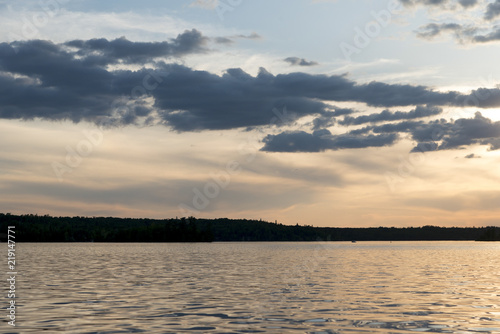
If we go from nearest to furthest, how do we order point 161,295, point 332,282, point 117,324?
point 117,324, point 161,295, point 332,282

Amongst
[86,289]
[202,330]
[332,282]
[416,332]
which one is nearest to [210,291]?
[86,289]

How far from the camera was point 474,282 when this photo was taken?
212 feet

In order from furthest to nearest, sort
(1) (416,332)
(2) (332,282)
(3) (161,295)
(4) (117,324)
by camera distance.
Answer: (2) (332,282)
(3) (161,295)
(4) (117,324)
(1) (416,332)

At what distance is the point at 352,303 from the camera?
43969mm

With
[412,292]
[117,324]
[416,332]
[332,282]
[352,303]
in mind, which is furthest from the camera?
[332,282]

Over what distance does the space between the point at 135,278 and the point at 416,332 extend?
135ft

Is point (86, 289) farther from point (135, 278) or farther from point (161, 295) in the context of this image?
point (135, 278)

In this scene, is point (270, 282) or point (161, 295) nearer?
point (161, 295)

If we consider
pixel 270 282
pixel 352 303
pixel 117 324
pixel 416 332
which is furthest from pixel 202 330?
pixel 270 282

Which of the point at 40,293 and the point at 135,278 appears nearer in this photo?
the point at 40,293

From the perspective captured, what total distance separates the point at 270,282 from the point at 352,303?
1990cm

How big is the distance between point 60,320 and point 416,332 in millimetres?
19983

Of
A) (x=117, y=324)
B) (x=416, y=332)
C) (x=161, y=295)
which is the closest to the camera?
(x=416, y=332)

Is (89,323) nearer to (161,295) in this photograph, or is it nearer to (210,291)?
(161,295)
